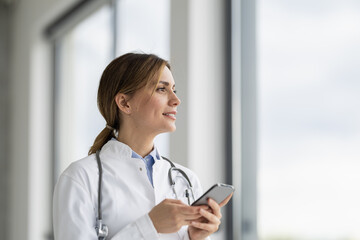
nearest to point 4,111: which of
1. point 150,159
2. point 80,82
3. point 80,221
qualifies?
point 80,82

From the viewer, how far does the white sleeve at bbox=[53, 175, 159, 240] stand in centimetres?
117

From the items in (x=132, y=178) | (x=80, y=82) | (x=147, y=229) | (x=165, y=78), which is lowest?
(x=147, y=229)

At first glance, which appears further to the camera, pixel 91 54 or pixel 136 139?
pixel 91 54

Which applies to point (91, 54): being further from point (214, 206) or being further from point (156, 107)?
point (214, 206)

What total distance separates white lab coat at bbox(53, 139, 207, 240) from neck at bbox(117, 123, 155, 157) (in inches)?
1.3

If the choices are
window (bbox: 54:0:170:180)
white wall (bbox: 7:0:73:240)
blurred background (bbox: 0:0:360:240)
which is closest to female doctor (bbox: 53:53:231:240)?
blurred background (bbox: 0:0:360:240)

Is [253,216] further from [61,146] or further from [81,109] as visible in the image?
[61,146]

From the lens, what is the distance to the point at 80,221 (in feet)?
3.86

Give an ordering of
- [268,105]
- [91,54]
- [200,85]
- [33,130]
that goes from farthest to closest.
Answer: [33,130]
[91,54]
[200,85]
[268,105]

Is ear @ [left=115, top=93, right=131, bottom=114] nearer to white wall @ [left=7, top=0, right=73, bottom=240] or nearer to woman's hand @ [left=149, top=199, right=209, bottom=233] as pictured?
woman's hand @ [left=149, top=199, right=209, bottom=233]

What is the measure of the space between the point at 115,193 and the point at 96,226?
3.6 inches

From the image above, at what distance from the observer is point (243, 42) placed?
2137 mm

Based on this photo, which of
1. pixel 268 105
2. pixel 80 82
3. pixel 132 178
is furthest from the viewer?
pixel 80 82

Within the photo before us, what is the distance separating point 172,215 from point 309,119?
851mm
